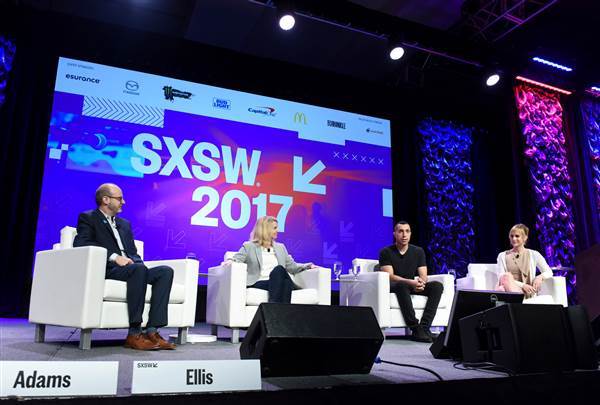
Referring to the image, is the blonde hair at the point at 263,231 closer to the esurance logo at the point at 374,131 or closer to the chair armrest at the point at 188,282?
the chair armrest at the point at 188,282

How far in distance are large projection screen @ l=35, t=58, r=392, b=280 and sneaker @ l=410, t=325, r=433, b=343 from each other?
1780 mm

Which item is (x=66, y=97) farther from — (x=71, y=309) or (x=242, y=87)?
(x=71, y=309)

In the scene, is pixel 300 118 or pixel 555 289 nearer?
pixel 555 289

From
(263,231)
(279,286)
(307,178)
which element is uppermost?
(307,178)

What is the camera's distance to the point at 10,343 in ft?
9.86

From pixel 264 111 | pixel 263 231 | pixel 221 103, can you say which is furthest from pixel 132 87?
pixel 263 231

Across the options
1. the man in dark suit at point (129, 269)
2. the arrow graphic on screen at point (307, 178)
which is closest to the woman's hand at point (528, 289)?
the arrow graphic on screen at point (307, 178)

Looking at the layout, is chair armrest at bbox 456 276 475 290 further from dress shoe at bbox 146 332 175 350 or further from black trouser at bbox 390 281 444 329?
dress shoe at bbox 146 332 175 350

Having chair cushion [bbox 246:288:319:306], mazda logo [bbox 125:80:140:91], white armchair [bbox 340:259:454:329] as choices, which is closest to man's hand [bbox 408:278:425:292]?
white armchair [bbox 340:259:454:329]

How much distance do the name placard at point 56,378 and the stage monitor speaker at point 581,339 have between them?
1.79m

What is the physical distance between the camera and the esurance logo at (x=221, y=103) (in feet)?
18.0

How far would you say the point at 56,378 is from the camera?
126cm

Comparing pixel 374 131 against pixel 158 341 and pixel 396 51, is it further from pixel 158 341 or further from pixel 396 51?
pixel 158 341

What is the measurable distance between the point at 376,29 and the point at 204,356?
12.7 ft
